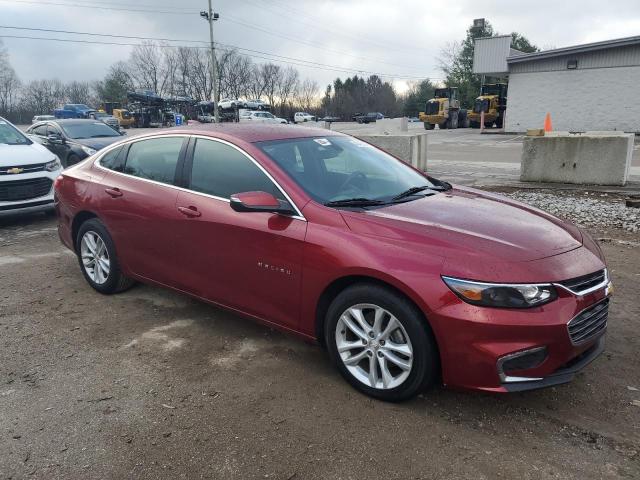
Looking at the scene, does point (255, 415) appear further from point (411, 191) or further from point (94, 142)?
point (94, 142)

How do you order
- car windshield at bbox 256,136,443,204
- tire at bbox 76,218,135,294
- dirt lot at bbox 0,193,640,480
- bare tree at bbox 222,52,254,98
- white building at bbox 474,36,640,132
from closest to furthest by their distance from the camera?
dirt lot at bbox 0,193,640,480 < car windshield at bbox 256,136,443,204 < tire at bbox 76,218,135,294 < white building at bbox 474,36,640,132 < bare tree at bbox 222,52,254,98

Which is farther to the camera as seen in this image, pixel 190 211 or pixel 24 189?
pixel 24 189

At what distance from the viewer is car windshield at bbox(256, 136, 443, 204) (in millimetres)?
3477

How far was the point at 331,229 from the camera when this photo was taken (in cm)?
306

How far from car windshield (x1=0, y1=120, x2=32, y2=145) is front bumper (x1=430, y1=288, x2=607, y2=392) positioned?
8.40 m

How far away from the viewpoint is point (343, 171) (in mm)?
3832

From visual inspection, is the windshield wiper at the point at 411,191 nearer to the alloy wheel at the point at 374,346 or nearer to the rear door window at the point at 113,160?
the alloy wheel at the point at 374,346

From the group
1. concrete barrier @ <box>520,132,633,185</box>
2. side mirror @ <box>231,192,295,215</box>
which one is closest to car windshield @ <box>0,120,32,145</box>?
side mirror @ <box>231,192,295,215</box>

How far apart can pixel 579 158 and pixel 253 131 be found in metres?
7.89

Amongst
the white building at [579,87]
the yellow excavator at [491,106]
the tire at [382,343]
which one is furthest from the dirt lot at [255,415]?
the yellow excavator at [491,106]

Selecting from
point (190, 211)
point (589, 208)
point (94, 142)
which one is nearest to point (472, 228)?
point (190, 211)

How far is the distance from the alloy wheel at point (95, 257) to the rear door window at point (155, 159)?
757 millimetres

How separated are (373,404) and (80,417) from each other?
66.7 inches

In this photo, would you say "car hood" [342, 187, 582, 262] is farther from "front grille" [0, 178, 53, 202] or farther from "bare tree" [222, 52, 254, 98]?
"bare tree" [222, 52, 254, 98]
